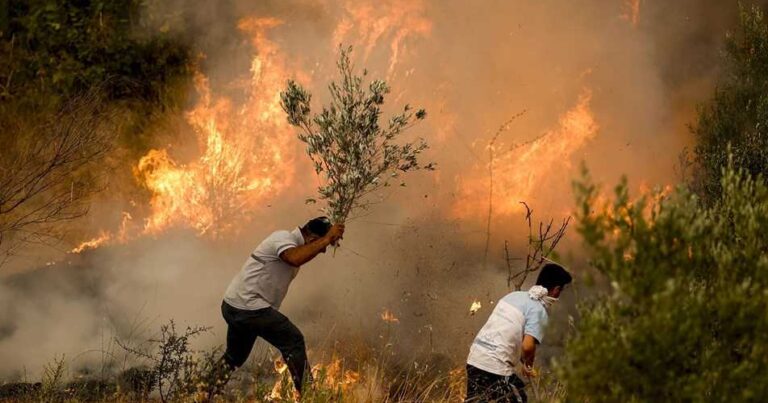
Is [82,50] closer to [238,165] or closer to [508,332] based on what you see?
[238,165]

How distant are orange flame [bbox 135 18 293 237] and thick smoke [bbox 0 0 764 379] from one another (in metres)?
0.19

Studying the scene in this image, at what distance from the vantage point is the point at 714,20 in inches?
548

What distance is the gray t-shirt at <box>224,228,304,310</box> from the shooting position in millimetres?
7883

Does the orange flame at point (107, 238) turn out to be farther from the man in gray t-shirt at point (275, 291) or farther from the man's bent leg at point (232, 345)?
the man in gray t-shirt at point (275, 291)

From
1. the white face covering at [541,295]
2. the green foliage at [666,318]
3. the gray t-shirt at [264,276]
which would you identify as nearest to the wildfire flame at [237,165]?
the gray t-shirt at [264,276]

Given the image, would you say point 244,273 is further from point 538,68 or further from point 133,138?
point 133,138

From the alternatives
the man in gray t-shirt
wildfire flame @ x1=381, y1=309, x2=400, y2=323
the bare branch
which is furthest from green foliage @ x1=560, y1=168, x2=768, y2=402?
wildfire flame @ x1=381, y1=309, x2=400, y2=323

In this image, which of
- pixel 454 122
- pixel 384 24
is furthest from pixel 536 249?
pixel 384 24

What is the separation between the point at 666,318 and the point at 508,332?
2.72 metres

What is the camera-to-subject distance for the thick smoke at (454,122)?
12.8 meters

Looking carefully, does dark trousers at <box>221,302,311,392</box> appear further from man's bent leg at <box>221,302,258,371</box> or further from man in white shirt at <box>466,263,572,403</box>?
man in white shirt at <box>466,263,572,403</box>

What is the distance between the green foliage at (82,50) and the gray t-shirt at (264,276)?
845 centimetres

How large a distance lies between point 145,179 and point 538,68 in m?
6.46

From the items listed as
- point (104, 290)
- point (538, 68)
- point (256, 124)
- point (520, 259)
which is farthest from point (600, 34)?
point (104, 290)
